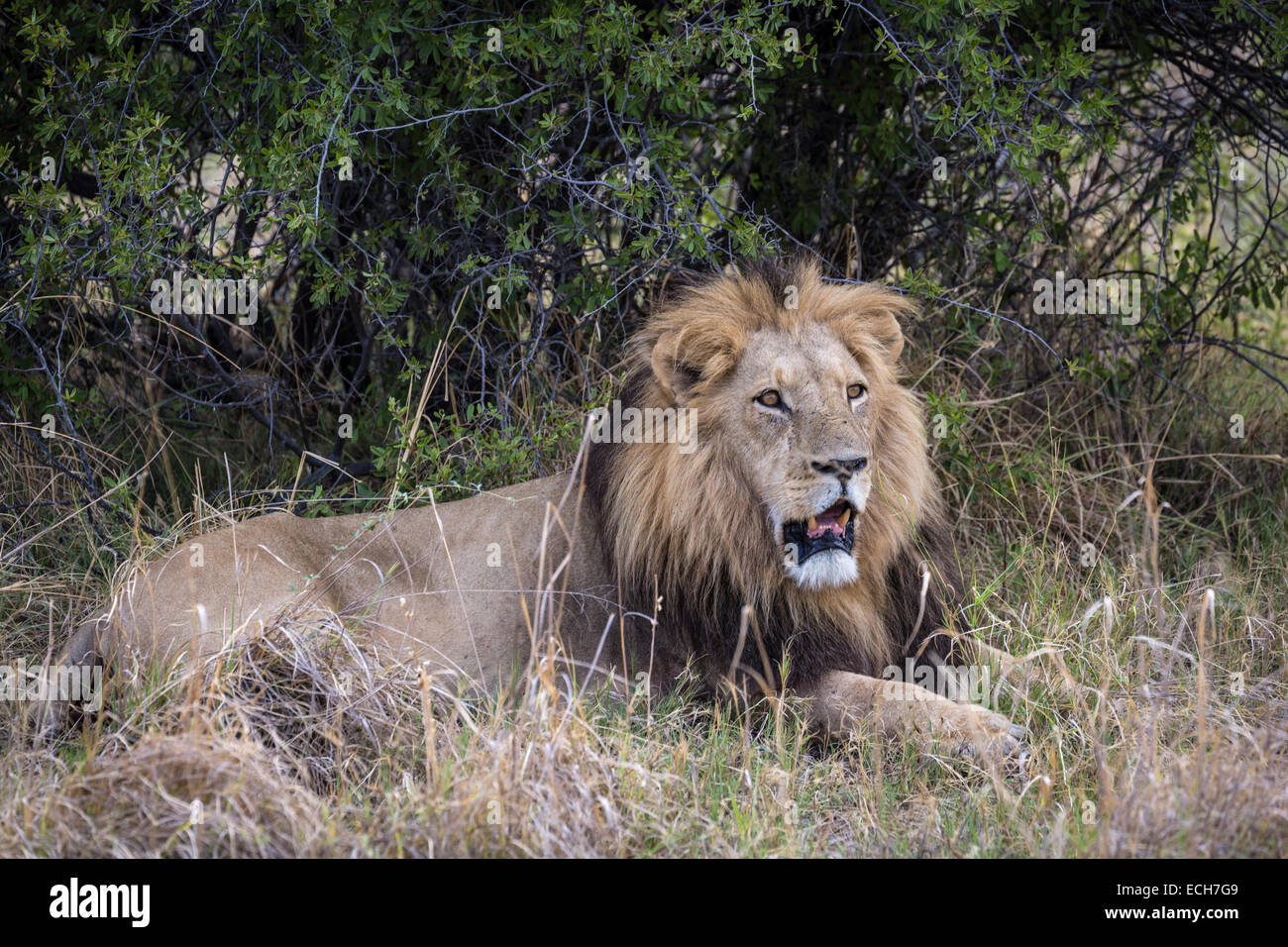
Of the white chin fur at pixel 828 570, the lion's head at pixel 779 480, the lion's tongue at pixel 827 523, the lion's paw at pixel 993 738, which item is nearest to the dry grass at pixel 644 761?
the lion's paw at pixel 993 738

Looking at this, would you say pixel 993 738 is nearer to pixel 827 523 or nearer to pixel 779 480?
pixel 827 523

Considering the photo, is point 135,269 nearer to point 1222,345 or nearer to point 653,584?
point 653,584

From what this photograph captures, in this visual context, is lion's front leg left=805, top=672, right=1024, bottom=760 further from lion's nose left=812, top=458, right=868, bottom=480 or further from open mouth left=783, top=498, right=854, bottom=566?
lion's nose left=812, top=458, right=868, bottom=480

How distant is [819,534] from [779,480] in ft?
0.69

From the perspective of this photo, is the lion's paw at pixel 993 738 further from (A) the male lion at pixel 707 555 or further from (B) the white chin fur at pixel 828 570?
(B) the white chin fur at pixel 828 570

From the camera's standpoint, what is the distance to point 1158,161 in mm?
7070

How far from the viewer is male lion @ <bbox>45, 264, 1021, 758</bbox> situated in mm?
4027

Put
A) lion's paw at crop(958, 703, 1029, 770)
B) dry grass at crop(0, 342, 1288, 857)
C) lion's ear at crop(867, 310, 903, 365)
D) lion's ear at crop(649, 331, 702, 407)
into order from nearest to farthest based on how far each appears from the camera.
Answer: dry grass at crop(0, 342, 1288, 857) < lion's paw at crop(958, 703, 1029, 770) < lion's ear at crop(649, 331, 702, 407) < lion's ear at crop(867, 310, 903, 365)

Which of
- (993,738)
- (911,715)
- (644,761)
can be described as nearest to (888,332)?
(911,715)

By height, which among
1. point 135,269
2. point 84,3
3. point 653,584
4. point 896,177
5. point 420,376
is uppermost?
point 84,3

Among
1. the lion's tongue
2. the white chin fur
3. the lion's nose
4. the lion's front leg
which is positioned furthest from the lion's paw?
the lion's nose

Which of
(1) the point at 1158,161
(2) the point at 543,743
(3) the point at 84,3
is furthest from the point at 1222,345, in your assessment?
(3) the point at 84,3

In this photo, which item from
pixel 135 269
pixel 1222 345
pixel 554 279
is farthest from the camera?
pixel 1222 345

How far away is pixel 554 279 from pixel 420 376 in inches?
29.7
